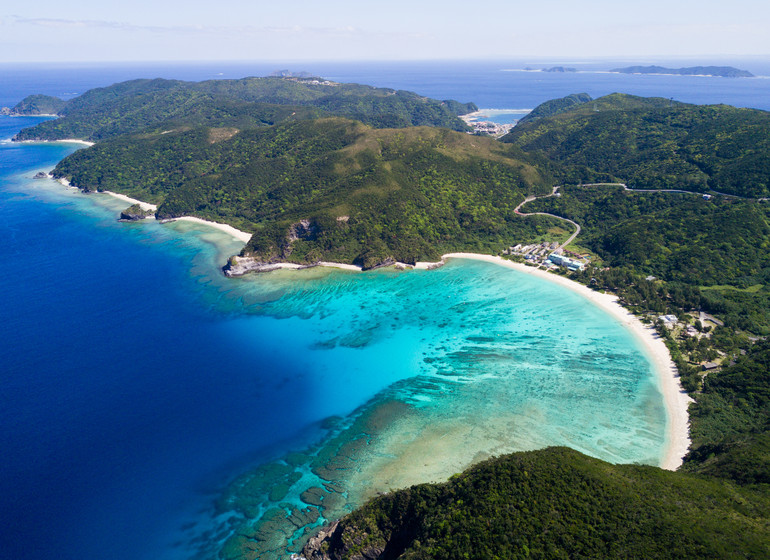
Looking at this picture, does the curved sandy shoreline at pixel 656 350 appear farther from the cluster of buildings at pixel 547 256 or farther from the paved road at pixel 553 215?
the paved road at pixel 553 215

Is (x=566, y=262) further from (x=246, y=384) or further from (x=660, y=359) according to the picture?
(x=246, y=384)

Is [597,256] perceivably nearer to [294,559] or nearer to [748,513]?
[748,513]

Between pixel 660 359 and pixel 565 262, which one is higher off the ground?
pixel 565 262

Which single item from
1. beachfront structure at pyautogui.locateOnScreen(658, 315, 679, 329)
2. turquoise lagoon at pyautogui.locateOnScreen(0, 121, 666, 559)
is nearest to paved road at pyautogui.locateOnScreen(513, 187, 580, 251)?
turquoise lagoon at pyautogui.locateOnScreen(0, 121, 666, 559)

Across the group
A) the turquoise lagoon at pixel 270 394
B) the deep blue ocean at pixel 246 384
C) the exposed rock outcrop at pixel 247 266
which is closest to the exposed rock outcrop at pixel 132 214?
the deep blue ocean at pixel 246 384

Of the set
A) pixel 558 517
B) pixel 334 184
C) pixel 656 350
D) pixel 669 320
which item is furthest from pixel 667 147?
pixel 558 517

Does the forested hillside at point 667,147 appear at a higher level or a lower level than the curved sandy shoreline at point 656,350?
higher
